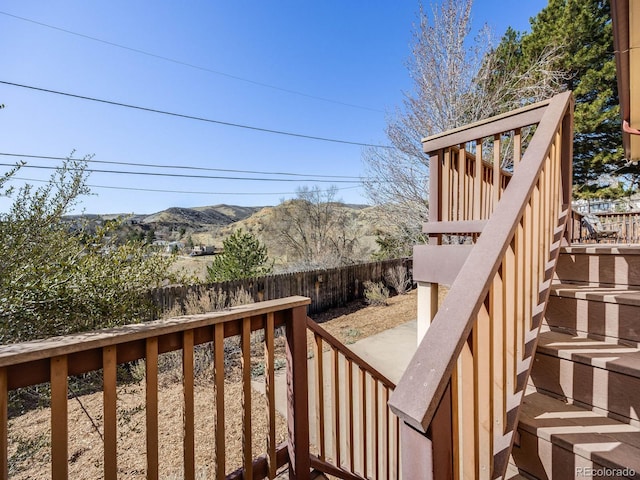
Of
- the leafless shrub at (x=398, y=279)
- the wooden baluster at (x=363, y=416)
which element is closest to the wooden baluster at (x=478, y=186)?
the wooden baluster at (x=363, y=416)

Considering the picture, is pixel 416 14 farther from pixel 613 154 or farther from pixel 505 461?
pixel 505 461

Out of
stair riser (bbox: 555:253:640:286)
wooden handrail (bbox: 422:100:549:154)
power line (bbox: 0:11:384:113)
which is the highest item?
power line (bbox: 0:11:384:113)

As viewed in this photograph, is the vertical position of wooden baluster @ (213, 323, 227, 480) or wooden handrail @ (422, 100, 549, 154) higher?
wooden handrail @ (422, 100, 549, 154)

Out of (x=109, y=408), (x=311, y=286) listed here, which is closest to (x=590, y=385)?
(x=109, y=408)

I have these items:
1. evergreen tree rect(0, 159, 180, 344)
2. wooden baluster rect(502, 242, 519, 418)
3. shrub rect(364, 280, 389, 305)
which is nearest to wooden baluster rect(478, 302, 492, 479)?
wooden baluster rect(502, 242, 519, 418)

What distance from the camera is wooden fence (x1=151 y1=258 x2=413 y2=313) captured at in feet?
20.7

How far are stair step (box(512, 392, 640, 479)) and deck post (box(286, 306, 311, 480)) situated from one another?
3.11ft

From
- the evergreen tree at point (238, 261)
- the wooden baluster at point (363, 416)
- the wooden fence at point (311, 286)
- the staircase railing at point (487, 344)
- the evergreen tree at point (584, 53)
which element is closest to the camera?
the staircase railing at point (487, 344)

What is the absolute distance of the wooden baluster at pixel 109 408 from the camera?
0.99m

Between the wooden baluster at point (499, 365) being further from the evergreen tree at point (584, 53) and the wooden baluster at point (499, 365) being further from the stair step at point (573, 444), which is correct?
the evergreen tree at point (584, 53)

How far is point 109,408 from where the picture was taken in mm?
993

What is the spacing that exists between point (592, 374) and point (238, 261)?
28.5 feet

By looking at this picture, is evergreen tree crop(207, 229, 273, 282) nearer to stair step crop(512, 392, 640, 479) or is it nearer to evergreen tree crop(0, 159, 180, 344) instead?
evergreen tree crop(0, 159, 180, 344)

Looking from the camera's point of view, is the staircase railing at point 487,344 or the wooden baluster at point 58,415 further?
the wooden baluster at point 58,415
